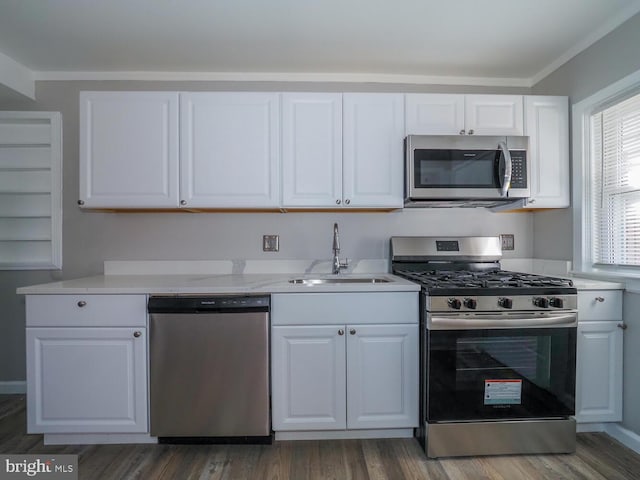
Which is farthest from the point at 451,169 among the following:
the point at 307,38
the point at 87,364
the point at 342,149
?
the point at 87,364

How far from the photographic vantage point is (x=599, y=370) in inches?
78.3

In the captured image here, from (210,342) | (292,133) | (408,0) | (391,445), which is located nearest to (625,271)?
(391,445)

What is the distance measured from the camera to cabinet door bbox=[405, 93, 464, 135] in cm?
225

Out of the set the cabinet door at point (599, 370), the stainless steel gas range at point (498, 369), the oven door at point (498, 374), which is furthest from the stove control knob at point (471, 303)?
the cabinet door at point (599, 370)

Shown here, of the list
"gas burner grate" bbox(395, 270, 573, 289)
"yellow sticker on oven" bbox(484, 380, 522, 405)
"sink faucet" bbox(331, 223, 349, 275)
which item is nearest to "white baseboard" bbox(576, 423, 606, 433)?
"yellow sticker on oven" bbox(484, 380, 522, 405)

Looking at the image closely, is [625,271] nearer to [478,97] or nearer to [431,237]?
[431,237]

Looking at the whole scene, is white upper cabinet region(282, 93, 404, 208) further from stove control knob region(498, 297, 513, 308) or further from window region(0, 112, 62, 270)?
window region(0, 112, 62, 270)

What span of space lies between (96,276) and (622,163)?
3454 millimetres

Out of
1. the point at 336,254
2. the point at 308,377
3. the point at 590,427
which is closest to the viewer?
the point at 308,377

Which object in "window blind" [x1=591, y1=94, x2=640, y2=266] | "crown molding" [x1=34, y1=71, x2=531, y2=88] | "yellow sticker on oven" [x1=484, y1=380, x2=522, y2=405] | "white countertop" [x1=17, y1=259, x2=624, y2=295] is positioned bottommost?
"yellow sticker on oven" [x1=484, y1=380, x2=522, y2=405]

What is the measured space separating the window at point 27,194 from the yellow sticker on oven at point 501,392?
9.65 ft

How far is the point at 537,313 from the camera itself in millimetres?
1846

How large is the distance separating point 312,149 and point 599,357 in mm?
2064

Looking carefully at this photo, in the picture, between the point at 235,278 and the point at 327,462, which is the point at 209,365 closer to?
the point at 235,278
